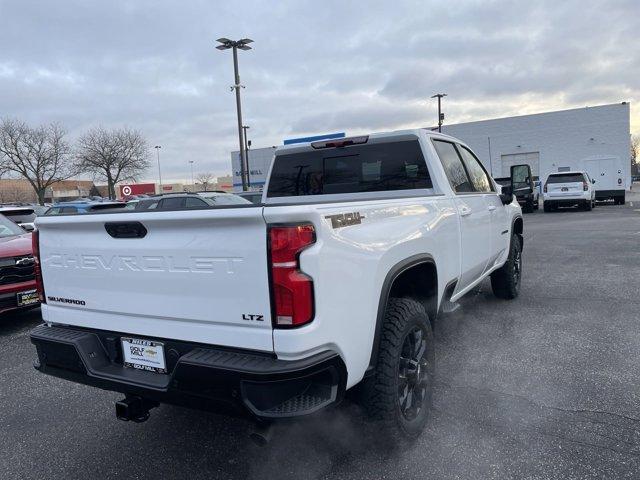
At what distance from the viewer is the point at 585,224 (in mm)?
15039

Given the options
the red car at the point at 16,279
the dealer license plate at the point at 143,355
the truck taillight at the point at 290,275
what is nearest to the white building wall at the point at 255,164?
the red car at the point at 16,279

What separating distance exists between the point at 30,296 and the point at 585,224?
1484cm

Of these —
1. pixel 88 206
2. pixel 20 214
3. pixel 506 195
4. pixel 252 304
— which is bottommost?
pixel 252 304

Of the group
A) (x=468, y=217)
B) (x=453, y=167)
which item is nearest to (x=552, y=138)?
(x=453, y=167)

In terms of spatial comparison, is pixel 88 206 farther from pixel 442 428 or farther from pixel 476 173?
pixel 442 428

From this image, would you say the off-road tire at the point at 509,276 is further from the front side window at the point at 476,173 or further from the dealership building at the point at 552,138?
the dealership building at the point at 552,138

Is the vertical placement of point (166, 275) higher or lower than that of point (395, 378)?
higher

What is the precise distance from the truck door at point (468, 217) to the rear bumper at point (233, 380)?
206 centimetres

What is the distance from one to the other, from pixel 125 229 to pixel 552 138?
151ft

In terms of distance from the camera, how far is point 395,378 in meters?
2.72

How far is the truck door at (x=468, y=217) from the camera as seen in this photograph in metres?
3.98

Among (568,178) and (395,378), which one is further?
(568,178)

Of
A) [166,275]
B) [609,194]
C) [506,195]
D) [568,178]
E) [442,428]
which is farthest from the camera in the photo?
[609,194]

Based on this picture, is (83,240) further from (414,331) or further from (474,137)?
(474,137)
